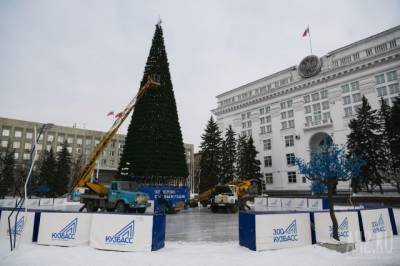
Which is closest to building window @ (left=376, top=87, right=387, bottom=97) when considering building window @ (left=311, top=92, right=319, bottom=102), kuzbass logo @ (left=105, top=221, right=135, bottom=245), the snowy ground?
building window @ (left=311, top=92, right=319, bottom=102)

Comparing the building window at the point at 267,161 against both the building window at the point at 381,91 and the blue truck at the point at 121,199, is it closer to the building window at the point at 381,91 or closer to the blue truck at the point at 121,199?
the building window at the point at 381,91

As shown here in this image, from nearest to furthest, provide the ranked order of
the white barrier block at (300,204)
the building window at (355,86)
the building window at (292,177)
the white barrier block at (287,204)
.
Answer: the white barrier block at (300,204) < the white barrier block at (287,204) < the building window at (355,86) < the building window at (292,177)

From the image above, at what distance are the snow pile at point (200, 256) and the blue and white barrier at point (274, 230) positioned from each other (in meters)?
0.30

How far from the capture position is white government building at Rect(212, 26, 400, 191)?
43.3 meters

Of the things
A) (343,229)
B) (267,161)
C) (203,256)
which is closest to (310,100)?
(267,161)

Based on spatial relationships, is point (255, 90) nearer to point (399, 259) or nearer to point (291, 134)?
point (291, 134)

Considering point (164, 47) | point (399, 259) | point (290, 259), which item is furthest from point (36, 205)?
point (399, 259)

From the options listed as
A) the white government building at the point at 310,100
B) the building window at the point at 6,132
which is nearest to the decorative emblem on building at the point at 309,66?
the white government building at the point at 310,100

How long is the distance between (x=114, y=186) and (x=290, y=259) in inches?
583

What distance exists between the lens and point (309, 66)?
168 feet

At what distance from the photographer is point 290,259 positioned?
7988mm

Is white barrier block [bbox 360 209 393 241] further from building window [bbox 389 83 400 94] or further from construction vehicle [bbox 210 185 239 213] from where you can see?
building window [bbox 389 83 400 94]

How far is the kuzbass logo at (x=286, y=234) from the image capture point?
9.21m

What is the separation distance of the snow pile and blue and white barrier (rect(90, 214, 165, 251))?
0.27m
